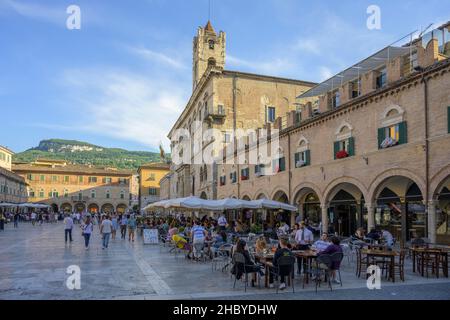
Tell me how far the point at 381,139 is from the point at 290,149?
9.49 m

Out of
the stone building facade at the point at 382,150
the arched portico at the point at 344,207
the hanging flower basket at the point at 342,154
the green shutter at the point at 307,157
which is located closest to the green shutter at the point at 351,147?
the stone building facade at the point at 382,150

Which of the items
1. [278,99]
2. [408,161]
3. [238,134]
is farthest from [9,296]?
[278,99]

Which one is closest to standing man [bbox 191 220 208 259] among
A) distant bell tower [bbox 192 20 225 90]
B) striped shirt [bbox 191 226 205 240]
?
striped shirt [bbox 191 226 205 240]

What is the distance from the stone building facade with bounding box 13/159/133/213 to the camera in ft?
280

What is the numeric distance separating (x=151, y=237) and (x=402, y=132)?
1383cm

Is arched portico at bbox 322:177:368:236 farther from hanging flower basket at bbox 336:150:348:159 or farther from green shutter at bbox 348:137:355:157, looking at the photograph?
green shutter at bbox 348:137:355:157

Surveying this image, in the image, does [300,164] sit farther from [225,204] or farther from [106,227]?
[106,227]

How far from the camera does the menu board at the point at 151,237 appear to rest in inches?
863

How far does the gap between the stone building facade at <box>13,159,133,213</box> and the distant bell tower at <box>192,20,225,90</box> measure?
41286mm

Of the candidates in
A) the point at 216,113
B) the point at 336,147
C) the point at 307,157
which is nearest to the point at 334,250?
the point at 336,147

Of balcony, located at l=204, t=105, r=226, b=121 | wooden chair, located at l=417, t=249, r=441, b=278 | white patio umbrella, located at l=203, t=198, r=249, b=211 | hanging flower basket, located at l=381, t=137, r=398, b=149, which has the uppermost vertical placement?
balcony, located at l=204, t=105, r=226, b=121

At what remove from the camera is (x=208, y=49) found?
59.2 metres

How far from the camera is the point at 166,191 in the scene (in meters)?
81.4
